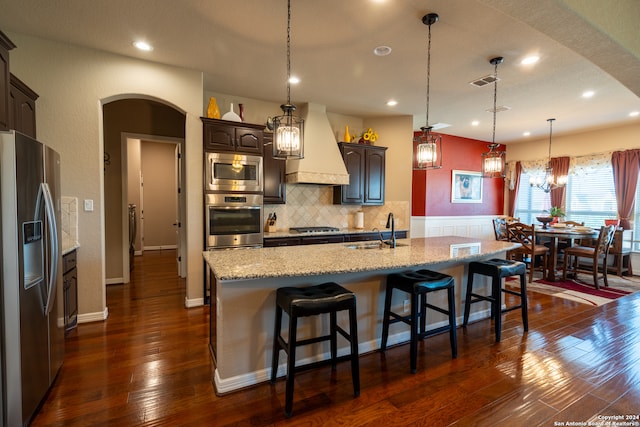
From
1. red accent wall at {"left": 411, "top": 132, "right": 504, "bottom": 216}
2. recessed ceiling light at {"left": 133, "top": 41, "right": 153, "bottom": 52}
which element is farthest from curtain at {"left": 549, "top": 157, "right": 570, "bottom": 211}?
recessed ceiling light at {"left": 133, "top": 41, "right": 153, "bottom": 52}

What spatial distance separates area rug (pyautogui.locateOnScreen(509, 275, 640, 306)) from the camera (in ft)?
13.8

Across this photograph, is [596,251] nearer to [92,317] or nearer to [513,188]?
[513,188]

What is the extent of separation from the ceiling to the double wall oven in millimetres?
1059

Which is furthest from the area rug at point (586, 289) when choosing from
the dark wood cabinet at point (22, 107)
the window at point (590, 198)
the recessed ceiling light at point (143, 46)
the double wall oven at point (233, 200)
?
the dark wood cabinet at point (22, 107)

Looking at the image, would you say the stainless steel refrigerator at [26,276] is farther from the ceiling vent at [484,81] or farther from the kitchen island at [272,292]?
the ceiling vent at [484,81]

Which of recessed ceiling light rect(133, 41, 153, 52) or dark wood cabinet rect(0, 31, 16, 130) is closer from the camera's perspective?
dark wood cabinet rect(0, 31, 16, 130)

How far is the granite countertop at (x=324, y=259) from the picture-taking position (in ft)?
6.33

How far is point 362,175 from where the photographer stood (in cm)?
509

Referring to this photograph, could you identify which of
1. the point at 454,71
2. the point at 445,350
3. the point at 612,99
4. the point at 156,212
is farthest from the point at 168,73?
the point at 612,99

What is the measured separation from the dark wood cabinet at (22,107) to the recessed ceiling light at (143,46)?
99 cm

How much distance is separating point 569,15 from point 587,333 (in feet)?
9.80

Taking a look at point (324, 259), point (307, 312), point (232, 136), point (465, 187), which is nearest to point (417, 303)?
point (324, 259)

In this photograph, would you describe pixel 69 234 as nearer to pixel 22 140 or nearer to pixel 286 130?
pixel 22 140

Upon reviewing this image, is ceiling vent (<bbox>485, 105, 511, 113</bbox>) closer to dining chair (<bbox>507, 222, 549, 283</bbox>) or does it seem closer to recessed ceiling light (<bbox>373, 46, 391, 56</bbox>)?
dining chair (<bbox>507, 222, 549, 283</bbox>)
